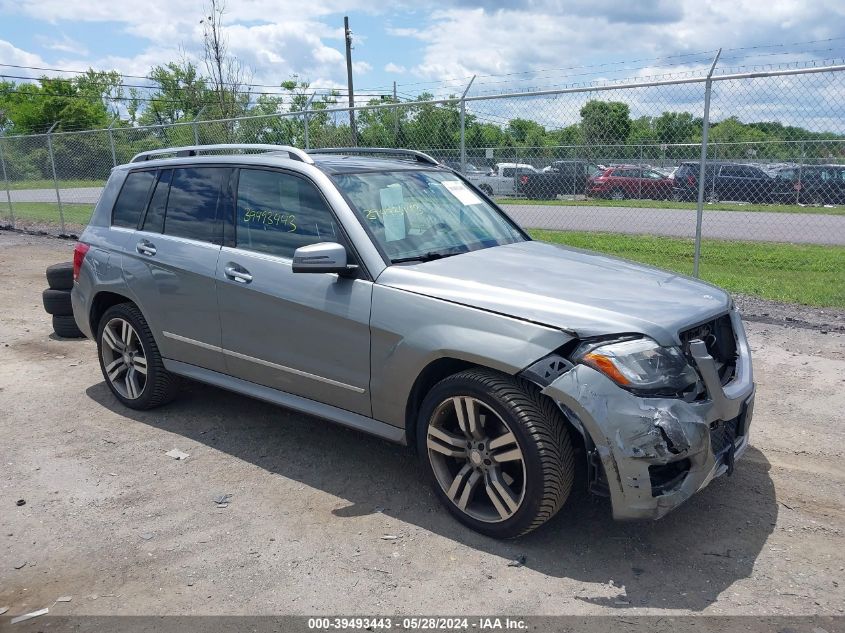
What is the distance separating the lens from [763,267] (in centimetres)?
1097

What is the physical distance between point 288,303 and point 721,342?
2336 mm

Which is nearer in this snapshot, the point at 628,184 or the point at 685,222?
the point at 628,184

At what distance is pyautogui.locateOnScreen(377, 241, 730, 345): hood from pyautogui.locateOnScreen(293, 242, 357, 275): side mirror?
0.25 m

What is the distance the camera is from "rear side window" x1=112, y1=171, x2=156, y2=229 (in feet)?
17.5

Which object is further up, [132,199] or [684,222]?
[132,199]

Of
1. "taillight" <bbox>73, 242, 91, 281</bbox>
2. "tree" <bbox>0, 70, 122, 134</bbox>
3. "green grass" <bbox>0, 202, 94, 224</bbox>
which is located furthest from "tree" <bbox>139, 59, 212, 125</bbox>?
"taillight" <bbox>73, 242, 91, 281</bbox>

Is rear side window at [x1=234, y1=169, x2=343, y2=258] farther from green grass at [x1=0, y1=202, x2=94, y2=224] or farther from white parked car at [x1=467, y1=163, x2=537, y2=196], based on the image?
green grass at [x1=0, y1=202, x2=94, y2=224]

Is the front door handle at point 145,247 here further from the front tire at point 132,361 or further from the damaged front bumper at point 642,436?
the damaged front bumper at point 642,436

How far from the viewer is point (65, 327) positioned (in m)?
7.49

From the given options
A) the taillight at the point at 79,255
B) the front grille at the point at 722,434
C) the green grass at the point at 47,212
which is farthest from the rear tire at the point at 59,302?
the green grass at the point at 47,212

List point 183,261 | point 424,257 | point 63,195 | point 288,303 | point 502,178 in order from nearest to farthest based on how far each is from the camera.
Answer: point 424,257, point 288,303, point 183,261, point 502,178, point 63,195

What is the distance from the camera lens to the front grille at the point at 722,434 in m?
3.44

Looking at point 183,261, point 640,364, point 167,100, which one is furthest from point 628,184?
point 167,100

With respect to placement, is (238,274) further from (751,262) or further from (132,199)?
(751,262)
